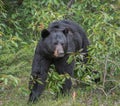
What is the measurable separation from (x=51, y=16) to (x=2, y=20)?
1.33 metres

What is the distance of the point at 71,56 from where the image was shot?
6148 mm

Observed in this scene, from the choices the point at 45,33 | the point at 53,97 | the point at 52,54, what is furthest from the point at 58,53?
the point at 53,97

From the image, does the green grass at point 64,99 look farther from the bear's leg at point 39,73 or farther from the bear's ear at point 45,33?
the bear's ear at point 45,33

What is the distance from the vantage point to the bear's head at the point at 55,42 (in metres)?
6.76

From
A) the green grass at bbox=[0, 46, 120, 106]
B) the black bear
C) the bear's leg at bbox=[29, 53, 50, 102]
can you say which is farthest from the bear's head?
the green grass at bbox=[0, 46, 120, 106]

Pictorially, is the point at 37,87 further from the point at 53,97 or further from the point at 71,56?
the point at 71,56

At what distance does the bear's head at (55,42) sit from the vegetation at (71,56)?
36 cm

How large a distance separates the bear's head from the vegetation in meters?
0.36

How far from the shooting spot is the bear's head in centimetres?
676

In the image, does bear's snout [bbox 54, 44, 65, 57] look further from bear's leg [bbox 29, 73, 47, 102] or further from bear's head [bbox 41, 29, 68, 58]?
bear's leg [bbox 29, 73, 47, 102]

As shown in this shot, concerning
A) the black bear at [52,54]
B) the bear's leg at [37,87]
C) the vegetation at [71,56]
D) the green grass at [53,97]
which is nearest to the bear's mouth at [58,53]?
the black bear at [52,54]

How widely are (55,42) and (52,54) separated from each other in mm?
206

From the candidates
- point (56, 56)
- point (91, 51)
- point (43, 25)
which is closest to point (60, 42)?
point (56, 56)

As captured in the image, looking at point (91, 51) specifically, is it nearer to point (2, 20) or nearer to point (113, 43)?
point (113, 43)
